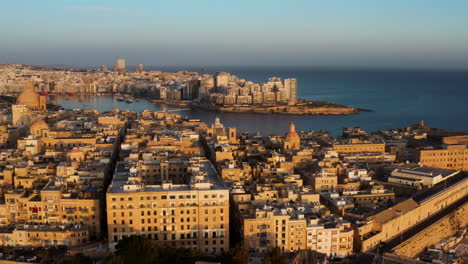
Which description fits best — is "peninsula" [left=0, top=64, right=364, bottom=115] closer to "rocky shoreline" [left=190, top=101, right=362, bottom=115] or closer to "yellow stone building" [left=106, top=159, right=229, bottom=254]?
"rocky shoreline" [left=190, top=101, right=362, bottom=115]

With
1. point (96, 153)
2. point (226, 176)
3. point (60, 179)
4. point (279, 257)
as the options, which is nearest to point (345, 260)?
point (279, 257)

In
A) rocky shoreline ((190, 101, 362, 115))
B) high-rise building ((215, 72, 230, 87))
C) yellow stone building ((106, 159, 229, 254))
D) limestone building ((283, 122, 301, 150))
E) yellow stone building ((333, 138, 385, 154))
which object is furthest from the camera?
high-rise building ((215, 72, 230, 87))

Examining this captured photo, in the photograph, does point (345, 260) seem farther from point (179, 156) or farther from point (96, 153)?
point (96, 153)

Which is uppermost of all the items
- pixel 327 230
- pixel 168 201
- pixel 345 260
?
pixel 168 201

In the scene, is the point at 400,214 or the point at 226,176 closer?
the point at 400,214

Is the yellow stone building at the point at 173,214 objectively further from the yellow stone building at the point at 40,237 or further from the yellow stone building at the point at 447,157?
the yellow stone building at the point at 447,157

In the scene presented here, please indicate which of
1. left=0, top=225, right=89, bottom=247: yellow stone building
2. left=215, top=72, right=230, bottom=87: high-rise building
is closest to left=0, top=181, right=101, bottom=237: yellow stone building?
left=0, top=225, right=89, bottom=247: yellow stone building

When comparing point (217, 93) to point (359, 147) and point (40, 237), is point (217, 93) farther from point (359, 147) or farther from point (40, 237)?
point (40, 237)

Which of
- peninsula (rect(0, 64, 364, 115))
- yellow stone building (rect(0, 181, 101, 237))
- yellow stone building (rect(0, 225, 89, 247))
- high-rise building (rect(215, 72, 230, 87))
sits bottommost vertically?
yellow stone building (rect(0, 225, 89, 247))

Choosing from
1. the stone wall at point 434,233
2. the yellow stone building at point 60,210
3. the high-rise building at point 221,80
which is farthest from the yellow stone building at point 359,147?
the high-rise building at point 221,80
